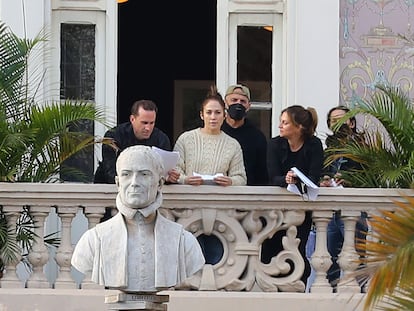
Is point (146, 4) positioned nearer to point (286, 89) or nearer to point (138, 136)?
point (286, 89)

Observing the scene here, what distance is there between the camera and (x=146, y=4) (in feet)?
73.0

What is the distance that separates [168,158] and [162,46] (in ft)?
→ 30.2

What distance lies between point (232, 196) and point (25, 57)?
7.07ft

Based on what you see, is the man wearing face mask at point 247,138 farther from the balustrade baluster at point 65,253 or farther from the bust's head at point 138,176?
the bust's head at point 138,176

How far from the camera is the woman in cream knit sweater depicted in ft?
46.6

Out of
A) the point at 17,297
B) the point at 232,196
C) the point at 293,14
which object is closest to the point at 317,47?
the point at 293,14

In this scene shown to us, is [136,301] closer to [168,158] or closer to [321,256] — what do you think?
[168,158]

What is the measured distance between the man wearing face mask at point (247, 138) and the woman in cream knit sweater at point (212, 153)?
34 centimetres

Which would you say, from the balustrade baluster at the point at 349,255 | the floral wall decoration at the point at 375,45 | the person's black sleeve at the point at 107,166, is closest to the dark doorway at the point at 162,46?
the floral wall decoration at the point at 375,45

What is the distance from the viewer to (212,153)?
14.2 m

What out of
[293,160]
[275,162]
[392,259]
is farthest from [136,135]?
[392,259]

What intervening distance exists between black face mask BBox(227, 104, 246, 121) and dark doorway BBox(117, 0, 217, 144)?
7438mm

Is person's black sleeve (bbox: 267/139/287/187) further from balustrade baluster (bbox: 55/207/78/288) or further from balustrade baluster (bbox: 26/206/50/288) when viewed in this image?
balustrade baluster (bbox: 26/206/50/288)

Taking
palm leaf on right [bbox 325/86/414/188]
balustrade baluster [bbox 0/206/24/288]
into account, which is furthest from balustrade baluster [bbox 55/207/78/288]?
palm leaf on right [bbox 325/86/414/188]
